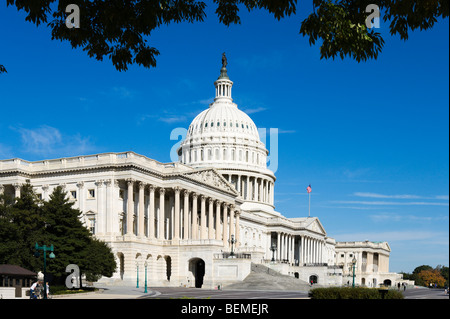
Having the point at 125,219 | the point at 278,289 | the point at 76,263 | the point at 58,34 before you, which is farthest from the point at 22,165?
the point at 58,34

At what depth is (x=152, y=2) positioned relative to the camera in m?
14.9

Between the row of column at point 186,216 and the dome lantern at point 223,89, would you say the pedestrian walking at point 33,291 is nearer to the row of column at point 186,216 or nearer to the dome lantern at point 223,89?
the row of column at point 186,216

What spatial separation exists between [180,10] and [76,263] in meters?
53.2

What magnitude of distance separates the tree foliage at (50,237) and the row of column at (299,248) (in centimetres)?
8658

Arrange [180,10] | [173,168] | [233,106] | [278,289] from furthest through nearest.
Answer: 1. [233,106]
2. [173,168]
3. [278,289]
4. [180,10]

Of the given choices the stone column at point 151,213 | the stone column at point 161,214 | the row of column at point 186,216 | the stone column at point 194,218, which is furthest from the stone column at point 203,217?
the stone column at point 151,213

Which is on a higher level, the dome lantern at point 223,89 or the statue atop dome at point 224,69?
the statue atop dome at point 224,69

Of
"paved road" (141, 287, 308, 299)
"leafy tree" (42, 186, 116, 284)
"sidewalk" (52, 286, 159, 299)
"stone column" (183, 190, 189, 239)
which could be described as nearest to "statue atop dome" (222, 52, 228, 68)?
"stone column" (183, 190, 189, 239)

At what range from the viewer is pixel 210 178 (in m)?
111

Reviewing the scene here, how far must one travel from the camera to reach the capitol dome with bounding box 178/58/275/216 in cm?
16000

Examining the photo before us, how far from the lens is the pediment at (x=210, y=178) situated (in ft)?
341

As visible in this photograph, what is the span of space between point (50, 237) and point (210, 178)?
4742 centimetres

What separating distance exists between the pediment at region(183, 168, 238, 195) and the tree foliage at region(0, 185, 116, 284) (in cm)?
3277
